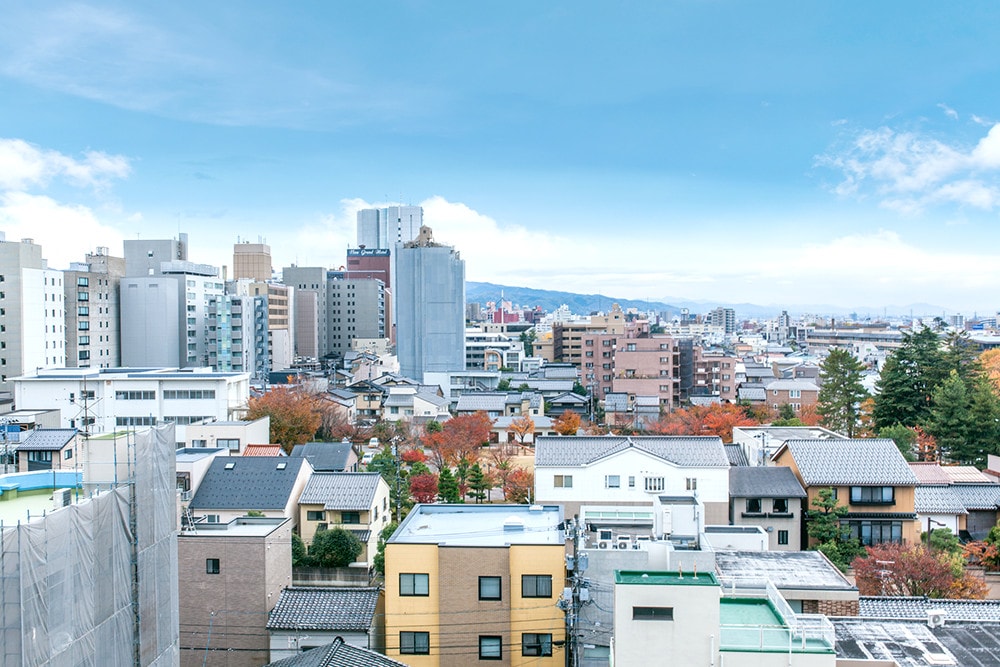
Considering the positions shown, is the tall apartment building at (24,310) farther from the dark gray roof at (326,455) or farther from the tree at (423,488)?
the tree at (423,488)

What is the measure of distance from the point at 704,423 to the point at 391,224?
10409 cm

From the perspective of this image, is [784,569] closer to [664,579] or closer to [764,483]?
[664,579]

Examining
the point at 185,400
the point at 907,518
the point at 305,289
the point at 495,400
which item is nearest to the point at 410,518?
the point at 907,518

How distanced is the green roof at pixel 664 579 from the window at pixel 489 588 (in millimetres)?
3858

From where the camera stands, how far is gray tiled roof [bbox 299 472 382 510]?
18188 mm

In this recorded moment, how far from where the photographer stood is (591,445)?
18.6m

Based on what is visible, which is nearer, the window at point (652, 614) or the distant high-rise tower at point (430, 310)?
the window at point (652, 614)

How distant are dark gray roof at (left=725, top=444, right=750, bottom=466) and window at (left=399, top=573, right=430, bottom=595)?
13.0 m

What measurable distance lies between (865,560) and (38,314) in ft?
128

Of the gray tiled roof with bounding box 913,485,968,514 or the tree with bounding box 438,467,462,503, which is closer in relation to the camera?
the gray tiled roof with bounding box 913,485,968,514

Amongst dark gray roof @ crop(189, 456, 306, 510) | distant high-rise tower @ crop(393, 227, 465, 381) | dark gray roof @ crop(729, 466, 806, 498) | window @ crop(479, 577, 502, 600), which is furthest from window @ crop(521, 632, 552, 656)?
distant high-rise tower @ crop(393, 227, 465, 381)

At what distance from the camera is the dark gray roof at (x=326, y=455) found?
23.1 m

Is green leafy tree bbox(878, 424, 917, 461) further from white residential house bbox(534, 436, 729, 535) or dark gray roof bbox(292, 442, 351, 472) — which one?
dark gray roof bbox(292, 442, 351, 472)

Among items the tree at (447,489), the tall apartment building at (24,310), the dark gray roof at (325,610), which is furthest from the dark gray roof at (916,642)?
the tall apartment building at (24,310)
